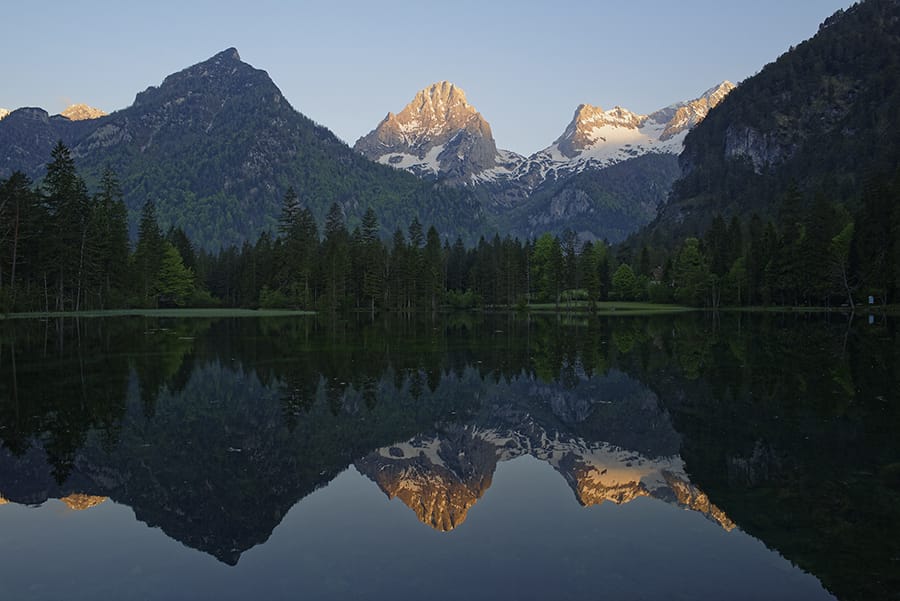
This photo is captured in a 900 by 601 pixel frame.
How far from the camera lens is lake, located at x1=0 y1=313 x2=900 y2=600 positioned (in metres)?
10.8

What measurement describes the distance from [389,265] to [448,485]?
13916 cm

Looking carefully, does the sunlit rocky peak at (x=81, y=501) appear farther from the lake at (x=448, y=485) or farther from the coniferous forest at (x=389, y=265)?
the coniferous forest at (x=389, y=265)

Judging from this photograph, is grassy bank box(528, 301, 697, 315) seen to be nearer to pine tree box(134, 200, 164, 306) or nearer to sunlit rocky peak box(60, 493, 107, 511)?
pine tree box(134, 200, 164, 306)

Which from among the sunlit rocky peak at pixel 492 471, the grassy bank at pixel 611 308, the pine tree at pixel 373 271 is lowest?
the sunlit rocky peak at pixel 492 471

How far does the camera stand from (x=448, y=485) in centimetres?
1628

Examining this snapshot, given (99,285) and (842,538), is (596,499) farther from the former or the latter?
(99,285)

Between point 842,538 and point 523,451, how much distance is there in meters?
9.78

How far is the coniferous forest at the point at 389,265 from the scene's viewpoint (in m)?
93.1

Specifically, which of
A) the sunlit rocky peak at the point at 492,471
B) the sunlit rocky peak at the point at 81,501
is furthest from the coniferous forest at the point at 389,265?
the sunlit rocky peak at the point at 492,471

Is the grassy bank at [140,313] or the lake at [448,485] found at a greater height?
the grassy bank at [140,313]

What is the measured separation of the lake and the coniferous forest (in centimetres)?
7099

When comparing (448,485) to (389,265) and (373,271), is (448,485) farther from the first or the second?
(389,265)

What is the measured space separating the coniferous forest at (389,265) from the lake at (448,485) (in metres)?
71.0

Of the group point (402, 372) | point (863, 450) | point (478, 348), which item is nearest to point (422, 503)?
point (863, 450)
